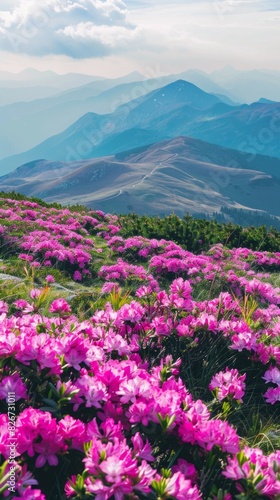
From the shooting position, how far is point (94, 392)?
307 centimetres

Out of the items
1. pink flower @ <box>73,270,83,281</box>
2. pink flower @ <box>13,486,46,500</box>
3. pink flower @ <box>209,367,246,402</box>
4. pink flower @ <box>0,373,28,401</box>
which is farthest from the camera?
pink flower @ <box>73,270,83,281</box>

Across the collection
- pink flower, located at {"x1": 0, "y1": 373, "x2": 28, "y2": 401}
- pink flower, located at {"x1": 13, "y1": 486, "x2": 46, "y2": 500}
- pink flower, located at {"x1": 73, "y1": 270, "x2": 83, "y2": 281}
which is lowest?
pink flower, located at {"x1": 73, "y1": 270, "x2": 83, "y2": 281}

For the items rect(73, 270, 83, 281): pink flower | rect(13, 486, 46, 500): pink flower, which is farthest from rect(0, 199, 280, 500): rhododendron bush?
rect(73, 270, 83, 281): pink flower

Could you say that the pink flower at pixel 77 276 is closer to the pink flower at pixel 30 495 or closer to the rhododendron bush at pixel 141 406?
the rhododendron bush at pixel 141 406

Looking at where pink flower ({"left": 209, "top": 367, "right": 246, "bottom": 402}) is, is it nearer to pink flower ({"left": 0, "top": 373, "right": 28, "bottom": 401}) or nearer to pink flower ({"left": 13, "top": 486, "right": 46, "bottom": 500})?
pink flower ({"left": 0, "top": 373, "right": 28, "bottom": 401})

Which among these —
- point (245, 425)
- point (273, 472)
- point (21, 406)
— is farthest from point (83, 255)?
point (273, 472)

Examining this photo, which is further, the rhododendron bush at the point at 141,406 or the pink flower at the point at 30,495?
the rhododendron bush at the point at 141,406

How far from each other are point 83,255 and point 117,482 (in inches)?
A: 358

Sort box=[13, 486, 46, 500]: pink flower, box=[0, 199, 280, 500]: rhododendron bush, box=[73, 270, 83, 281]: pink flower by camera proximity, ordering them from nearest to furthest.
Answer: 1. box=[13, 486, 46, 500]: pink flower
2. box=[0, 199, 280, 500]: rhododendron bush
3. box=[73, 270, 83, 281]: pink flower

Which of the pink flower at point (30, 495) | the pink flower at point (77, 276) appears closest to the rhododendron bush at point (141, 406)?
the pink flower at point (30, 495)

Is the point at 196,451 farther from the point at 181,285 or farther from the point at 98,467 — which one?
the point at 181,285

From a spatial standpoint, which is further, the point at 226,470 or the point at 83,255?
the point at 83,255

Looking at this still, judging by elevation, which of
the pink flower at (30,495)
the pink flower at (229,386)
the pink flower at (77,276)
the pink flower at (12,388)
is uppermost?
the pink flower at (12,388)

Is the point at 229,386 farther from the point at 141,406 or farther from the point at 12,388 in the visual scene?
the point at 12,388
